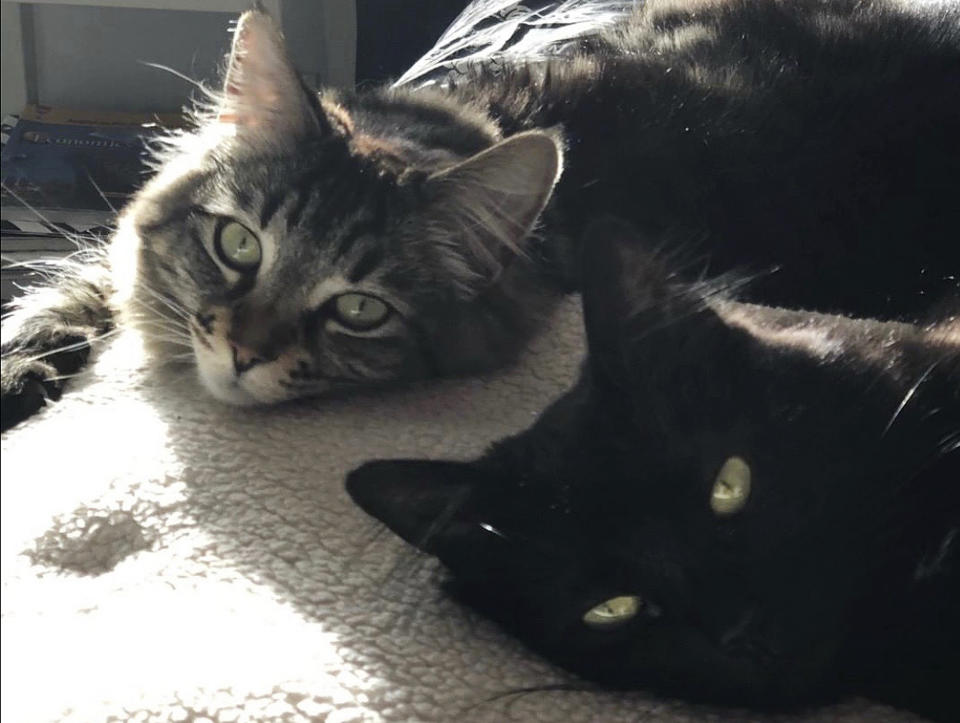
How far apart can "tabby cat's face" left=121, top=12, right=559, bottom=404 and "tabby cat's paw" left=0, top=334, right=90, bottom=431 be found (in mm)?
131

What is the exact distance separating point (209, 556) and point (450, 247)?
227 millimetres

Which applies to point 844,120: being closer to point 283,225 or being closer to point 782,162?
point 782,162

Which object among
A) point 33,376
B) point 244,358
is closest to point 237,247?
point 244,358

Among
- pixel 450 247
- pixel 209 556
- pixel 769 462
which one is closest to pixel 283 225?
pixel 450 247

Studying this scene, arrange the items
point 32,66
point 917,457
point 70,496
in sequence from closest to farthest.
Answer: point 917,457 < point 70,496 < point 32,66

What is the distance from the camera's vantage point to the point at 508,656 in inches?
18.3

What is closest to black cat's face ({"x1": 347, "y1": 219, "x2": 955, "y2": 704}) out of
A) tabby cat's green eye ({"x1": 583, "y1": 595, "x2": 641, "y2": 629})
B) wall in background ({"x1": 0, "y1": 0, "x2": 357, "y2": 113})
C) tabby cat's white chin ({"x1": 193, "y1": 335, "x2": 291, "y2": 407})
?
tabby cat's green eye ({"x1": 583, "y1": 595, "x2": 641, "y2": 629})

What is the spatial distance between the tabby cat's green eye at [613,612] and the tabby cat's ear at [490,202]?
8.1 inches

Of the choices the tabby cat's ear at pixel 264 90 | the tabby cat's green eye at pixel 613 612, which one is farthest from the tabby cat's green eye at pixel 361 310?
the tabby cat's green eye at pixel 613 612

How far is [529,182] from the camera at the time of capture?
56cm

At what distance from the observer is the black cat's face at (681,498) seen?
0.43 m

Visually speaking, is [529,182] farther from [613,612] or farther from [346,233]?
[613,612]

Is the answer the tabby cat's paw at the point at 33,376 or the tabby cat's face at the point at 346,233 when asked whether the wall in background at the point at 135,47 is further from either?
the tabby cat's paw at the point at 33,376

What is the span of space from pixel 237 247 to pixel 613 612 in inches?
13.2
